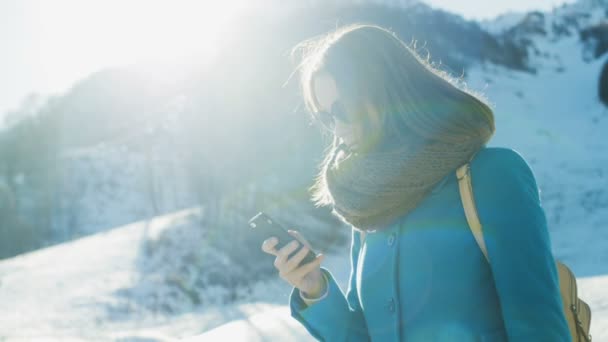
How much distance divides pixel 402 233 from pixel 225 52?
80.0 ft

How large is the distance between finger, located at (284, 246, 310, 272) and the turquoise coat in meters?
0.18

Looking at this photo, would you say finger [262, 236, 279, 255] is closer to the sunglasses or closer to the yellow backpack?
the sunglasses

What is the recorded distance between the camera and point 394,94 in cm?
134

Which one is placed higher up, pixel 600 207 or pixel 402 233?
pixel 402 233

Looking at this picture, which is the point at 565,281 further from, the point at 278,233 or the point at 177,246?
the point at 177,246

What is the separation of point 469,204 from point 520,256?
0.51 feet

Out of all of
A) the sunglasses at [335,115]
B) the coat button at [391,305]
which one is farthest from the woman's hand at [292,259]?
the sunglasses at [335,115]

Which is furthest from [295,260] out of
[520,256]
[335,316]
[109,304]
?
[109,304]

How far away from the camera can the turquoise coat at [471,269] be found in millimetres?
1087

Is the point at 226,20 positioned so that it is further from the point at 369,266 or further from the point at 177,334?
the point at 369,266

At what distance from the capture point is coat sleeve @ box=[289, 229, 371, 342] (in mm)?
1580

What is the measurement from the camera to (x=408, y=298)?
130cm

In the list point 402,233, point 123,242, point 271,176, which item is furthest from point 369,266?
point 271,176

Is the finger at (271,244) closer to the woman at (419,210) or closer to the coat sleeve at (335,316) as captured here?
the woman at (419,210)
